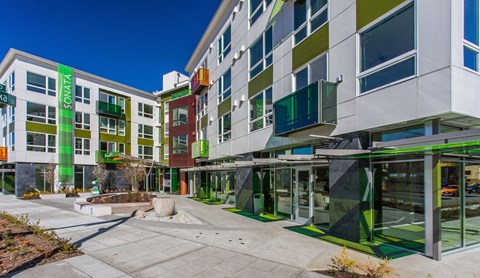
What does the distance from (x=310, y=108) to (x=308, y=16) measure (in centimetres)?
392

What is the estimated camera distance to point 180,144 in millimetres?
28375

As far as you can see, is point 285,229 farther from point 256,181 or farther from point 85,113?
point 85,113

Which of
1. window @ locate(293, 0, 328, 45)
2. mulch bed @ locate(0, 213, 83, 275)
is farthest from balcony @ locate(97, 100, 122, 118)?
window @ locate(293, 0, 328, 45)

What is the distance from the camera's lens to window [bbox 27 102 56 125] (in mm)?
26719

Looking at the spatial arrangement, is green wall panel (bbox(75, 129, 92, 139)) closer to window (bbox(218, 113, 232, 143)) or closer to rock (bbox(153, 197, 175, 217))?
window (bbox(218, 113, 232, 143))

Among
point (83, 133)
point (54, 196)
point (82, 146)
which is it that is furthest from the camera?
point (83, 133)

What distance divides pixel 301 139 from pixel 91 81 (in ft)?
99.6

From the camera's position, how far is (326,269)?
19.9 ft

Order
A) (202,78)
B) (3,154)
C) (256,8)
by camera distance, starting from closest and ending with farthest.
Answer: (256,8) < (202,78) < (3,154)

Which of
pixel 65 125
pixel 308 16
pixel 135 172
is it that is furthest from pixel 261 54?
pixel 65 125

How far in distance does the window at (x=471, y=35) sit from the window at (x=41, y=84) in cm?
3243

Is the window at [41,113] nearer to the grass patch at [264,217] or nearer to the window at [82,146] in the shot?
the window at [82,146]

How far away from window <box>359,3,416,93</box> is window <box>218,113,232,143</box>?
36.1 ft

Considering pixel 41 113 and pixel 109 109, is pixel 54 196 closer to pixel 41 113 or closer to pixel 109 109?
pixel 41 113
